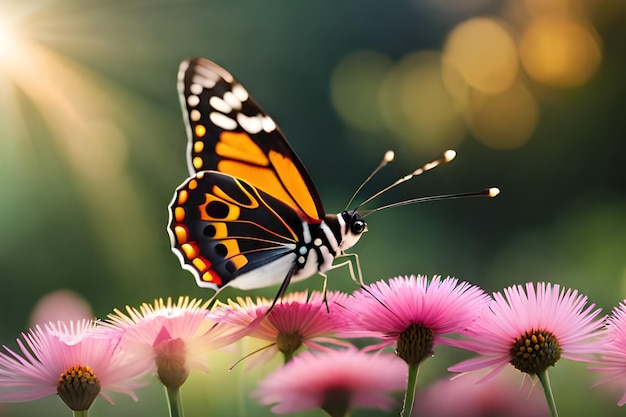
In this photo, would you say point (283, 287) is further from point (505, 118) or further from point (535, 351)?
point (505, 118)

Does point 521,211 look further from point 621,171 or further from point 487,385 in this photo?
point 487,385

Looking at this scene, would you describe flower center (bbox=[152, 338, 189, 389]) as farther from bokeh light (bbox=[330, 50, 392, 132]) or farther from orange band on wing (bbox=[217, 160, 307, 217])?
bokeh light (bbox=[330, 50, 392, 132])

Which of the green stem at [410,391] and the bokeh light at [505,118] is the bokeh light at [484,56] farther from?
the green stem at [410,391]

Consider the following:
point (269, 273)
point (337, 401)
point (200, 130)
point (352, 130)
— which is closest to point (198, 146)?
point (200, 130)

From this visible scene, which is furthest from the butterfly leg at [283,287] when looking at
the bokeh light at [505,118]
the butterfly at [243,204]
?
the bokeh light at [505,118]

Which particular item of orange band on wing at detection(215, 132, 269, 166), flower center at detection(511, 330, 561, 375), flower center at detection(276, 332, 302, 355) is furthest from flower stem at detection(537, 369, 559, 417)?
orange band on wing at detection(215, 132, 269, 166)

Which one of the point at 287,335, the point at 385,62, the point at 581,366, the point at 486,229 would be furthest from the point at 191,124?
the point at 385,62

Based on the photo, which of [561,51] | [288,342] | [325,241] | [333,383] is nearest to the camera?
[333,383]

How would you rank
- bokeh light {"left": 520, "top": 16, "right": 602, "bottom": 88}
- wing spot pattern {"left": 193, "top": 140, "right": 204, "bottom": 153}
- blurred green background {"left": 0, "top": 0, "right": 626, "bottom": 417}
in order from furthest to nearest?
bokeh light {"left": 520, "top": 16, "right": 602, "bottom": 88}
blurred green background {"left": 0, "top": 0, "right": 626, "bottom": 417}
wing spot pattern {"left": 193, "top": 140, "right": 204, "bottom": 153}
